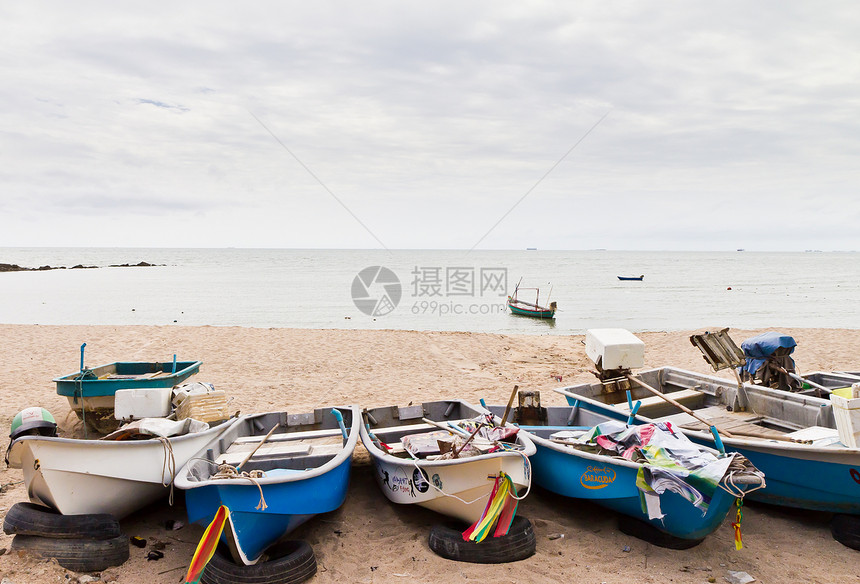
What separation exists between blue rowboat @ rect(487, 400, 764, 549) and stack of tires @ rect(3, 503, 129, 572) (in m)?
4.19

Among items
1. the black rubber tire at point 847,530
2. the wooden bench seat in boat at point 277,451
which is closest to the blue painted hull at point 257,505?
the wooden bench seat in boat at point 277,451

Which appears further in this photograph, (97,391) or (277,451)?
(97,391)

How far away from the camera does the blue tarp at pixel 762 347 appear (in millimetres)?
7949

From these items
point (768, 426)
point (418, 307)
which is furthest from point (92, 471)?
point (418, 307)

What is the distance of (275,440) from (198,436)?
108 cm

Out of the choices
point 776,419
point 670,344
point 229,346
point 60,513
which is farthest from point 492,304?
point 60,513

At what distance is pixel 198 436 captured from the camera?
595 centimetres

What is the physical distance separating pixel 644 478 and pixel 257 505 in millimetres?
3339

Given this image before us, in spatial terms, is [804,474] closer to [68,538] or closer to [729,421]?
[729,421]

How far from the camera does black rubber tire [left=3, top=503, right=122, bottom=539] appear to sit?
4922 millimetres

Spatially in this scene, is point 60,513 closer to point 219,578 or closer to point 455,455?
point 219,578

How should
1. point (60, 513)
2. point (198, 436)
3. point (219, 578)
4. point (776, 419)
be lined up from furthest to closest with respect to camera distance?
point (776, 419)
point (198, 436)
point (60, 513)
point (219, 578)

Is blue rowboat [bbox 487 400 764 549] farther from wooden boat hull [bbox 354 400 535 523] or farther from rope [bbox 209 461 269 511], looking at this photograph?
rope [bbox 209 461 269 511]

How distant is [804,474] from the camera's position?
547 cm
